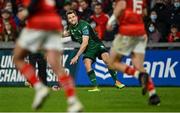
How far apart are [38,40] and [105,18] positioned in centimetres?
1043

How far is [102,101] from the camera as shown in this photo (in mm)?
13211

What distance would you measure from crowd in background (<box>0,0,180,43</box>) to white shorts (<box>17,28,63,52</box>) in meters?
9.44

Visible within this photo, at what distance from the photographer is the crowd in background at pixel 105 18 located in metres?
19.3

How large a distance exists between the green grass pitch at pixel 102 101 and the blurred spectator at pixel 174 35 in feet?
8.51

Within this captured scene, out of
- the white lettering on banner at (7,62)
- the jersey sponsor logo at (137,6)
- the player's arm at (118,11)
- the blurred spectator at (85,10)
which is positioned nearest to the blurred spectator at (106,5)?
the blurred spectator at (85,10)

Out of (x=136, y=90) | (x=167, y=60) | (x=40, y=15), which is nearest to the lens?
(x=40, y=15)

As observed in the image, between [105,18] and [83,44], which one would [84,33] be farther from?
[105,18]

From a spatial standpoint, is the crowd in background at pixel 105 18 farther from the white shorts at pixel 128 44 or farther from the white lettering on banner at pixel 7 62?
the white shorts at pixel 128 44

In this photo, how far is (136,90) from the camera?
16.4 metres

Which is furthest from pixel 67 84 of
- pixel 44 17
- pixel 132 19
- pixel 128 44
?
pixel 132 19

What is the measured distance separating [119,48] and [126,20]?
521 millimetres

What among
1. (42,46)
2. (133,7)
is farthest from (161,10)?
(42,46)

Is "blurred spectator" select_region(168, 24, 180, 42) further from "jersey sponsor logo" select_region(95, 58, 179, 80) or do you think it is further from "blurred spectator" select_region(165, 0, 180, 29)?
"jersey sponsor logo" select_region(95, 58, 179, 80)

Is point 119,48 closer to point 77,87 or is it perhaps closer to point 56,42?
→ point 56,42
